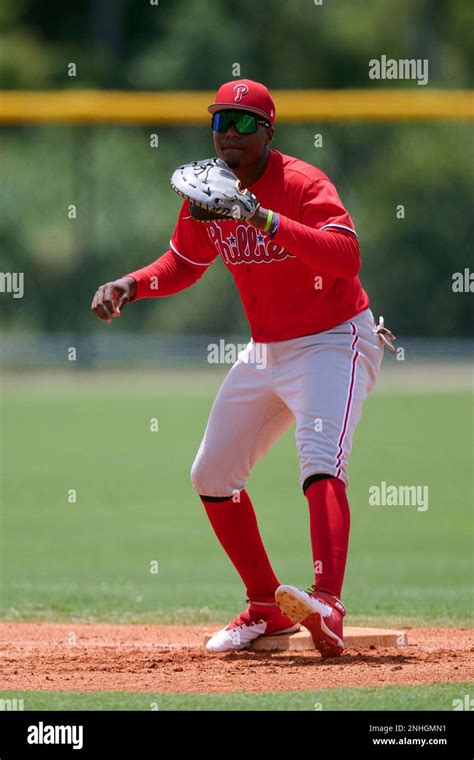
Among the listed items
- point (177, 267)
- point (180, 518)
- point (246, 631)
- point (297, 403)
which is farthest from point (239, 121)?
point (180, 518)

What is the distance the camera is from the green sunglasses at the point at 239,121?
5.38 meters

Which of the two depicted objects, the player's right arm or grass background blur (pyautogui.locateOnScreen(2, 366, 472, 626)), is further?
grass background blur (pyautogui.locateOnScreen(2, 366, 472, 626))

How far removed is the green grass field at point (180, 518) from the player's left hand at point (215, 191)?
165cm

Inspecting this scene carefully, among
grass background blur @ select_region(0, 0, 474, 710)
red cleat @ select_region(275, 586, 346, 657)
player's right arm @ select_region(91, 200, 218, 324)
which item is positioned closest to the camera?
red cleat @ select_region(275, 586, 346, 657)

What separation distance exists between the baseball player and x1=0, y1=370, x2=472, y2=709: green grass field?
2.61 ft

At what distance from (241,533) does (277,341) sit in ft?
2.67

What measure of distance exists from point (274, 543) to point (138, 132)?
14645mm

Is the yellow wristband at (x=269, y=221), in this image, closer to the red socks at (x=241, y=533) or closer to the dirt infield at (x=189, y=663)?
the red socks at (x=241, y=533)

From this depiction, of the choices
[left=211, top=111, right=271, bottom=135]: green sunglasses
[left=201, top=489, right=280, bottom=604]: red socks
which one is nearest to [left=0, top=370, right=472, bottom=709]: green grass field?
[left=201, top=489, right=280, bottom=604]: red socks

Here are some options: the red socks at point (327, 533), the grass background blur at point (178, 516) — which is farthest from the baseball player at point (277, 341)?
the grass background blur at point (178, 516)

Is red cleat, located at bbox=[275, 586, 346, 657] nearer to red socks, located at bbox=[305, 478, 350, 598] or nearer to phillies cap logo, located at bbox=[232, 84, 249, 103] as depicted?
red socks, located at bbox=[305, 478, 350, 598]

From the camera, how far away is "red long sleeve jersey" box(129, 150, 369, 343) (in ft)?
17.3

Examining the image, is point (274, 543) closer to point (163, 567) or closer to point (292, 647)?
point (163, 567)

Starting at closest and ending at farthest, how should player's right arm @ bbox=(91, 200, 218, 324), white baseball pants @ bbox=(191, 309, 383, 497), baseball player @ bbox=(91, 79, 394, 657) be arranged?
baseball player @ bbox=(91, 79, 394, 657), white baseball pants @ bbox=(191, 309, 383, 497), player's right arm @ bbox=(91, 200, 218, 324)
